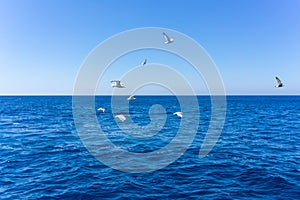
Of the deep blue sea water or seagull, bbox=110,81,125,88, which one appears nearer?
the deep blue sea water

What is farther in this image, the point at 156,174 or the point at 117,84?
the point at 117,84

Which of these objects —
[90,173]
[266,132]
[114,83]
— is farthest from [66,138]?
[266,132]

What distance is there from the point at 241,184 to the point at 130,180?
7160mm

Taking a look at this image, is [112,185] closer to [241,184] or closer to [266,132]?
[241,184]

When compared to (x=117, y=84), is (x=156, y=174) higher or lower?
lower

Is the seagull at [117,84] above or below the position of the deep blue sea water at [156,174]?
above

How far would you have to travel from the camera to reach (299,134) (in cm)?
3297

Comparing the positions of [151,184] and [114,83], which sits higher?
[114,83]

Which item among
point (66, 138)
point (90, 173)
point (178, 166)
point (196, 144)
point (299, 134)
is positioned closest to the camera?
point (90, 173)

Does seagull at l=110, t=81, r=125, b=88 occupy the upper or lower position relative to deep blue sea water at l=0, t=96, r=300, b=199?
upper

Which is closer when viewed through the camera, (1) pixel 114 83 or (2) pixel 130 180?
(2) pixel 130 180

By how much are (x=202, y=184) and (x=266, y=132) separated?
23.6 metres

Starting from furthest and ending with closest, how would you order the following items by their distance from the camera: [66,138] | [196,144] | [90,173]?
1. [66,138]
2. [196,144]
3. [90,173]

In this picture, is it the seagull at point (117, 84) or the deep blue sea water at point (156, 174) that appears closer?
the deep blue sea water at point (156, 174)
